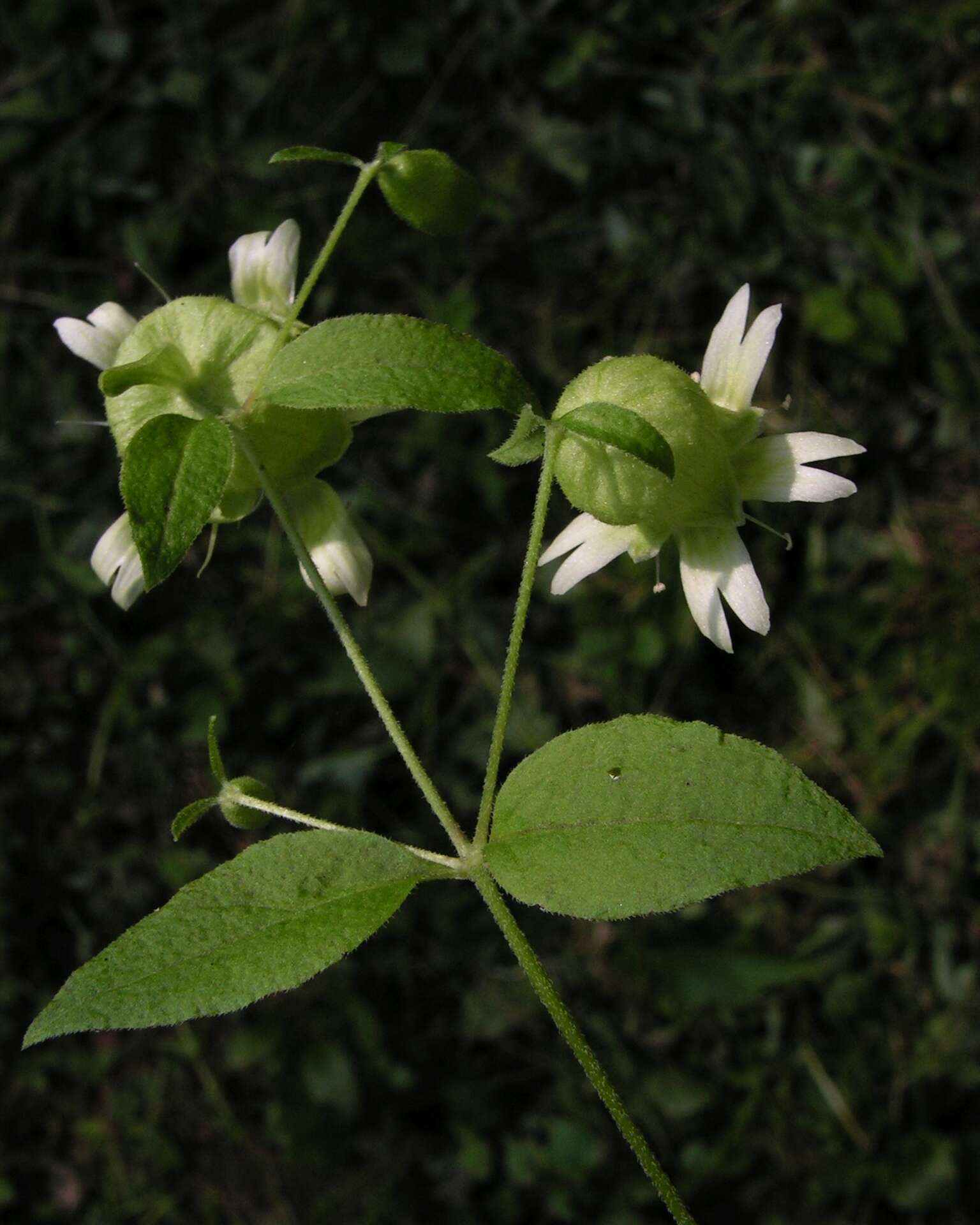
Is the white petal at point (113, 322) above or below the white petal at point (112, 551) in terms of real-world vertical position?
above

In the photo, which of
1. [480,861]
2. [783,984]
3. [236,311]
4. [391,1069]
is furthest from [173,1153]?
[236,311]

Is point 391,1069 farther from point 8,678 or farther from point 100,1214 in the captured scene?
point 8,678

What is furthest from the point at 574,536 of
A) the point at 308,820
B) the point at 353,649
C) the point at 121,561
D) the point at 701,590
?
the point at 121,561

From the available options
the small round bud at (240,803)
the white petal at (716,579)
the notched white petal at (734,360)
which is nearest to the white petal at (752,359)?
the notched white petal at (734,360)

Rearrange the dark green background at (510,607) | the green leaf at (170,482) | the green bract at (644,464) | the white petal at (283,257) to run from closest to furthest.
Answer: the green leaf at (170,482) < the green bract at (644,464) < the white petal at (283,257) < the dark green background at (510,607)

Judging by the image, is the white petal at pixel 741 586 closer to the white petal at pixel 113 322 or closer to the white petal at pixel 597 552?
the white petal at pixel 597 552

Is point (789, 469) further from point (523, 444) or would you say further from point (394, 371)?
point (394, 371)

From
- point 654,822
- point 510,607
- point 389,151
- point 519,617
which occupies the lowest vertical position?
point 510,607
